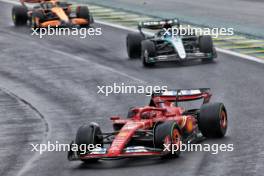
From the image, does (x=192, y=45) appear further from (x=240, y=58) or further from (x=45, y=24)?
(x=45, y=24)

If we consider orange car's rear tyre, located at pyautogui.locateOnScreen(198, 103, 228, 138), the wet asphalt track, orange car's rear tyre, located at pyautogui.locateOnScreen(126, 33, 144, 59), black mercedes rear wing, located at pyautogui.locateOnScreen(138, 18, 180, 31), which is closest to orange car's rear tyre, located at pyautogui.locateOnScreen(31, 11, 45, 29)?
the wet asphalt track

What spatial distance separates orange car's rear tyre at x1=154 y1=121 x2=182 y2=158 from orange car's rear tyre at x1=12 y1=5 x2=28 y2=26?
23110 mm

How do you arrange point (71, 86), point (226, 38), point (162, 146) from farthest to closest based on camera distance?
point (226, 38) < point (71, 86) < point (162, 146)

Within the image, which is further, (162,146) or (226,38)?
(226,38)

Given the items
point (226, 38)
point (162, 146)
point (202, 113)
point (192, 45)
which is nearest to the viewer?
point (162, 146)

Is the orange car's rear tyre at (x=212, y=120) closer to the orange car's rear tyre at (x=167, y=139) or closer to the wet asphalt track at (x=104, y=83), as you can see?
the wet asphalt track at (x=104, y=83)

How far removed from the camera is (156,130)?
1778 cm

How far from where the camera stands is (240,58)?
31344mm

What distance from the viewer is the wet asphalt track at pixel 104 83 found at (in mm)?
17422

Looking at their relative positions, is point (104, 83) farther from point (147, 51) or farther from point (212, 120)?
point (212, 120)

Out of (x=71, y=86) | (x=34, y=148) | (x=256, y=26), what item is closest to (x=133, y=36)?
(x=71, y=86)

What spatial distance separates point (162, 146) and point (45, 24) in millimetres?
20669
